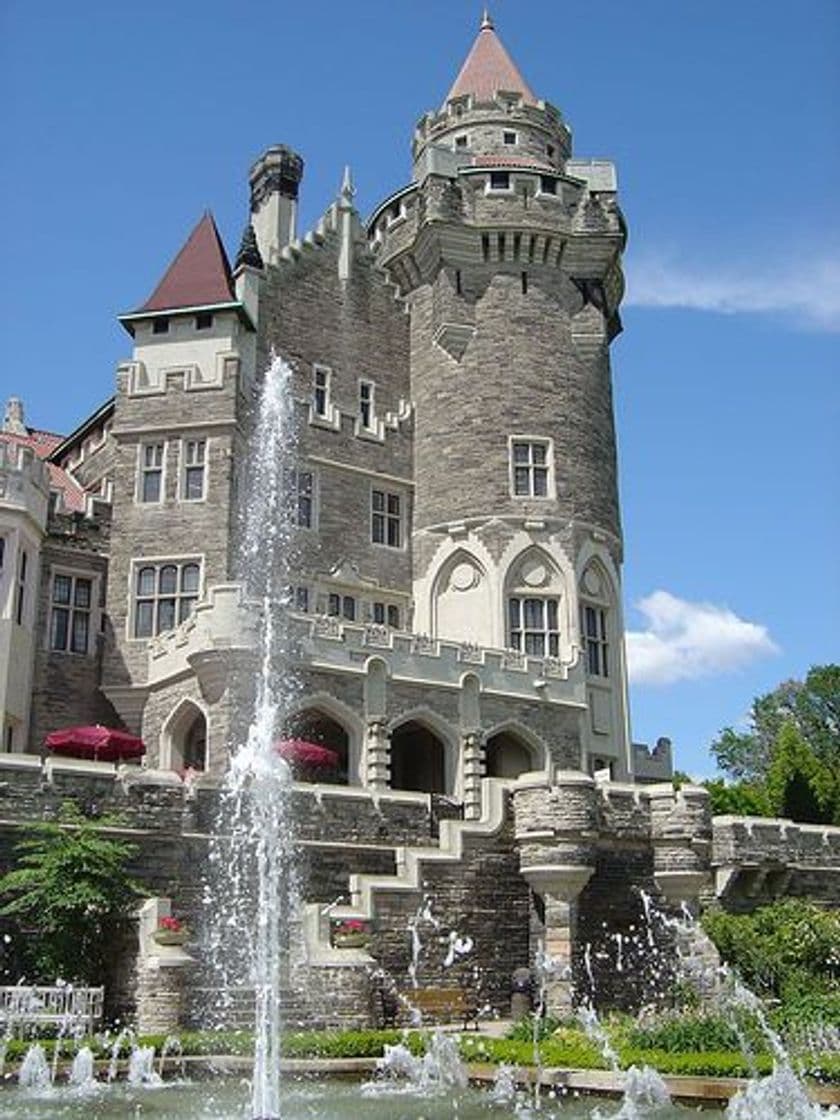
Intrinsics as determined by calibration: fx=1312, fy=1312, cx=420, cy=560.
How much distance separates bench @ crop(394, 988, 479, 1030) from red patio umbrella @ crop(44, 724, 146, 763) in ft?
28.0

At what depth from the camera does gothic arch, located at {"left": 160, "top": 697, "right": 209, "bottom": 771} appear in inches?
1217

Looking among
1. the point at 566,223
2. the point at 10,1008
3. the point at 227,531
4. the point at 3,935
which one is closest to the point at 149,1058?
the point at 10,1008

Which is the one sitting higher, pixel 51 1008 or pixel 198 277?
pixel 198 277

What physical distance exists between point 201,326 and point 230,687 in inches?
467

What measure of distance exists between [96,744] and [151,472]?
31.3 ft

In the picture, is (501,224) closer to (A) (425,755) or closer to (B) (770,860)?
(A) (425,755)

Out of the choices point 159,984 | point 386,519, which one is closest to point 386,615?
point 386,519

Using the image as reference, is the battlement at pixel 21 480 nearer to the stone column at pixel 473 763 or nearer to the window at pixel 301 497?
the window at pixel 301 497

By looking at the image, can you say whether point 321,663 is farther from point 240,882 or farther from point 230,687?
point 240,882

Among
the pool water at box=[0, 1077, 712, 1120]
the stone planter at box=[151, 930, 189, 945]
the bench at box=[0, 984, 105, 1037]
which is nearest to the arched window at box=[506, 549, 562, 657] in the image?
the stone planter at box=[151, 930, 189, 945]

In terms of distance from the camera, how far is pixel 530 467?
37.8 meters

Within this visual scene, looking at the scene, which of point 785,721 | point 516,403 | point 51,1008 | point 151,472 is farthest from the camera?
point 785,721

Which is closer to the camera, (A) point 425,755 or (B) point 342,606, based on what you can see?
(A) point 425,755

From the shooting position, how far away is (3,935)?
20.6 meters
